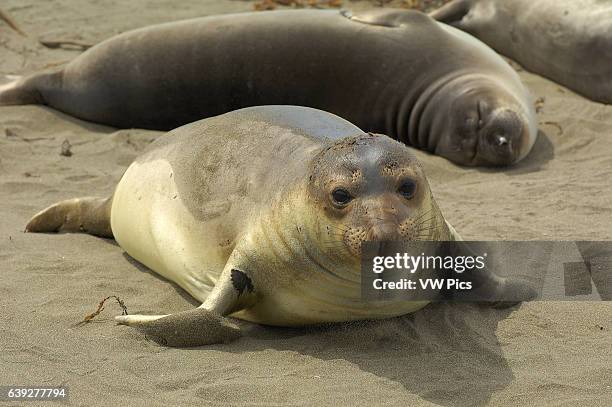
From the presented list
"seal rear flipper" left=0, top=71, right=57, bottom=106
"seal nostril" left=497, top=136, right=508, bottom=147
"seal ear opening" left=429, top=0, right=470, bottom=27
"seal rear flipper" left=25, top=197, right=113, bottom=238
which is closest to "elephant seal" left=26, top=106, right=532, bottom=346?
"seal rear flipper" left=25, top=197, right=113, bottom=238

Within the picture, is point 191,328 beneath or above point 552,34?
above

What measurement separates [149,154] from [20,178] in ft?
5.10

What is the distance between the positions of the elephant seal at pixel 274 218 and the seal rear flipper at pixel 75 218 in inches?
20.8

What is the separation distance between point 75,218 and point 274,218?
1840mm

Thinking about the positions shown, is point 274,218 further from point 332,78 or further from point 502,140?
point 332,78

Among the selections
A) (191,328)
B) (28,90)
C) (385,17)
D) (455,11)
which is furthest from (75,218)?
(455,11)

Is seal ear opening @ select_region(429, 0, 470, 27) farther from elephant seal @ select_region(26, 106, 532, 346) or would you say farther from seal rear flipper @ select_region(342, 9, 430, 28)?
elephant seal @ select_region(26, 106, 532, 346)

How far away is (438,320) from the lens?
4.21 m

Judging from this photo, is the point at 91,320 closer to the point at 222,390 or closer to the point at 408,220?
the point at 222,390

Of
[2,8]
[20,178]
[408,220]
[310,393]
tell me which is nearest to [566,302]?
[408,220]

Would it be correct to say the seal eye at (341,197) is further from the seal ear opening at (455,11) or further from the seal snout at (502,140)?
the seal ear opening at (455,11)

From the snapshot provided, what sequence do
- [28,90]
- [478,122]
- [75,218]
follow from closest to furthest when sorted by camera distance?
[75,218] → [478,122] → [28,90]

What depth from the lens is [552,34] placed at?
9047mm

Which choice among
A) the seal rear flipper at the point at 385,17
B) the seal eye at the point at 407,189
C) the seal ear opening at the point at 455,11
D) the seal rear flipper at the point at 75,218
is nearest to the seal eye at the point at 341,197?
the seal eye at the point at 407,189
